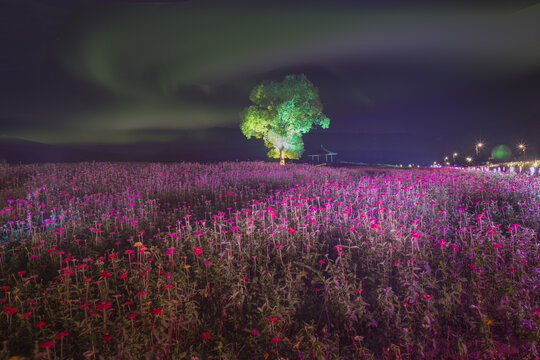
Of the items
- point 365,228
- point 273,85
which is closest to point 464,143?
point 273,85

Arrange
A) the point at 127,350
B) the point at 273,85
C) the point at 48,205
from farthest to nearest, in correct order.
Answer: the point at 273,85
the point at 48,205
the point at 127,350

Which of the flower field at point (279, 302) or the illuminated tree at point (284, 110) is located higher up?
the illuminated tree at point (284, 110)

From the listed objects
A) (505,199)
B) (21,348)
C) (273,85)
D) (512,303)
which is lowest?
(21,348)

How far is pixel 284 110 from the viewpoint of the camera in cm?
2869

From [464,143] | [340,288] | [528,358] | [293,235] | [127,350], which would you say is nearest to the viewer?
[127,350]

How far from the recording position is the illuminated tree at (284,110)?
92.2 ft

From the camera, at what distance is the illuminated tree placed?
2811 cm

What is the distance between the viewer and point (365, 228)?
6.61 metres

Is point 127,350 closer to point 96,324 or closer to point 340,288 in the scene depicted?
point 96,324

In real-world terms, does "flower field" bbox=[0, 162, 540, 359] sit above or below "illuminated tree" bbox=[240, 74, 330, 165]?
below

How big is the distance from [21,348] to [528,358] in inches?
215

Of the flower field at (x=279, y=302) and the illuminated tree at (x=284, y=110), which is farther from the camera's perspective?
the illuminated tree at (x=284, y=110)

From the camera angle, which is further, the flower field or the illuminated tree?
the illuminated tree

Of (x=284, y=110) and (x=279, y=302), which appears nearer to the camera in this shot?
(x=279, y=302)
